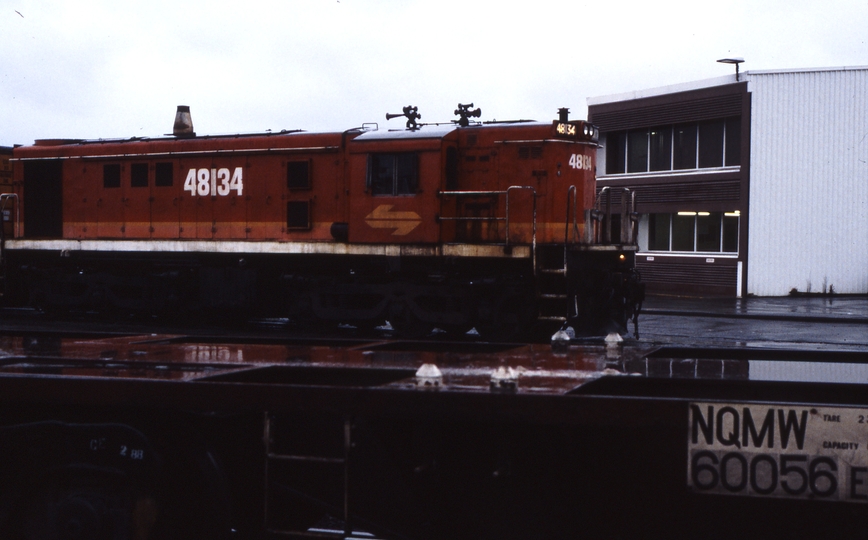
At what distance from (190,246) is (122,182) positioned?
83.4 inches

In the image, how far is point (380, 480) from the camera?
342cm

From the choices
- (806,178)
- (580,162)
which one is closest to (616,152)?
(806,178)

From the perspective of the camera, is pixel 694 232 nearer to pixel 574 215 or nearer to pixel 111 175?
pixel 574 215

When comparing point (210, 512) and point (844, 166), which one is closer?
point (210, 512)

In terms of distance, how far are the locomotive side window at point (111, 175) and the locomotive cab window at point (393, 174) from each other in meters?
5.78

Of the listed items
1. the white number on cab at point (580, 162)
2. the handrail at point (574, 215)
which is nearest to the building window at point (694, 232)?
the white number on cab at point (580, 162)

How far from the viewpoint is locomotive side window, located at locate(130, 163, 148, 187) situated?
16.9m

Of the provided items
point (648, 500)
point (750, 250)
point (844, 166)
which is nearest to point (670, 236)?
point (750, 250)

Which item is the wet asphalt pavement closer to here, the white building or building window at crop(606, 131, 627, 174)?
the white building

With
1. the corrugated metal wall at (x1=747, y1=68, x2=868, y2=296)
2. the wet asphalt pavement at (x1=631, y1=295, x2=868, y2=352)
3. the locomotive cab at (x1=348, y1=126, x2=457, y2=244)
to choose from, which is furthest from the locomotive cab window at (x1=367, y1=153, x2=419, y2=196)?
the corrugated metal wall at (x1=747, y1=68, x2=868, y2=296)

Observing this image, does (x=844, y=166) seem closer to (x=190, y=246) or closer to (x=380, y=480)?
(x=190, y=246)

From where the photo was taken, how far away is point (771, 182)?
2981 centimetres

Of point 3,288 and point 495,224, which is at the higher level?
point 495,224

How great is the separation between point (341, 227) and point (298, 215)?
3.17 feet
